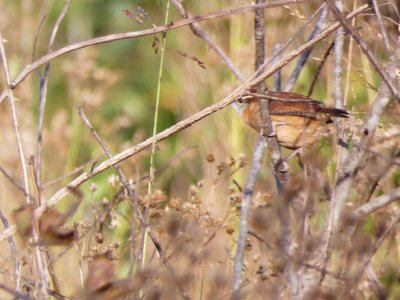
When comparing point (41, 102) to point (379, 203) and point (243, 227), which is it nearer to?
point (243, 227)

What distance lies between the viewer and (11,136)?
14.8ft

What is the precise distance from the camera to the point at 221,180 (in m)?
3.19

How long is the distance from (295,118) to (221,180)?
0.38m

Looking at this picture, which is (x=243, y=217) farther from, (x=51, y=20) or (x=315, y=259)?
(x=51, y=20)

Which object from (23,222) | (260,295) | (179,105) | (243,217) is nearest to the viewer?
(23,222)

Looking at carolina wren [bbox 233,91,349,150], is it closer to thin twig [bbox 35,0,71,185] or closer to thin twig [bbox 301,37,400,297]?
thin twig [bbox 301,37,400,297]

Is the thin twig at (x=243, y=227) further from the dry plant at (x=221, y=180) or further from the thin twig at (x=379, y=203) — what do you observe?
the thin twig at (x=379, y=203)

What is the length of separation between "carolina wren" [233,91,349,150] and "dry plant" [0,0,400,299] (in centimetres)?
5

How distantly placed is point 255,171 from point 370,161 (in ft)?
1.11

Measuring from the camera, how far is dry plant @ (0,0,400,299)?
6.38ft

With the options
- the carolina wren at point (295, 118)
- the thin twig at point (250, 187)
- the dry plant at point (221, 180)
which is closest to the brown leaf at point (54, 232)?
the dry plant at point (221, 180)

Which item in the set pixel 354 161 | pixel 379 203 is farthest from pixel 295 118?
pixel 379 203

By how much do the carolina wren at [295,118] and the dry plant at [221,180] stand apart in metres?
0.05

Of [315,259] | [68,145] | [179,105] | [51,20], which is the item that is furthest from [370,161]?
[51,20]
